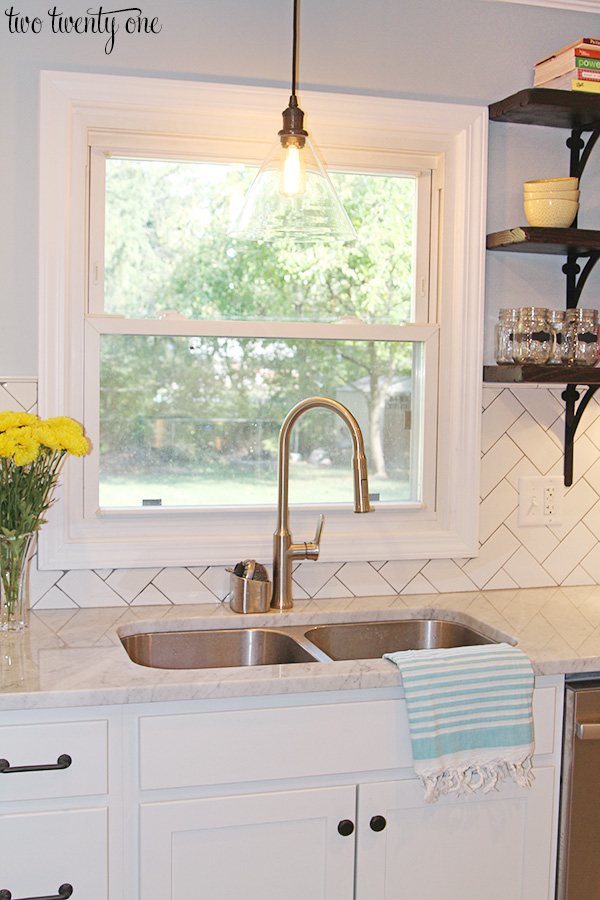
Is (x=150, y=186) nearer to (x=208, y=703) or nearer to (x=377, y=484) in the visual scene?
(x=377, y=484)

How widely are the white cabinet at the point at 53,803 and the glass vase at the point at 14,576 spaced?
13.4 inches

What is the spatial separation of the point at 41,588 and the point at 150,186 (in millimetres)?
1043

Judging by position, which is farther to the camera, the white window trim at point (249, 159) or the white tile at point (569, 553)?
the white tile at point (569, 553)

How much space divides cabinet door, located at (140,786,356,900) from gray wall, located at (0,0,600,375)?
1.09 m

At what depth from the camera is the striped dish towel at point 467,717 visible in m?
1.65

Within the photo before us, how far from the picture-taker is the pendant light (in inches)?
62.7

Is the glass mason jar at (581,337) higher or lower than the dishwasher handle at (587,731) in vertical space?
higher

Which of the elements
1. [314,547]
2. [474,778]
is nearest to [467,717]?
[474,778]

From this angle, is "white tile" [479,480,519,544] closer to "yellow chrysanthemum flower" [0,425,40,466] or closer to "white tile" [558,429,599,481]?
"white tile" [558,429,599,481]

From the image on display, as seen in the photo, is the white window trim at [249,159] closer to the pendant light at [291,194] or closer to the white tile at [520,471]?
the white tile at [520,471]

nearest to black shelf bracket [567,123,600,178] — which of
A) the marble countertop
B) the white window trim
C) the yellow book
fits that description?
the yellow book

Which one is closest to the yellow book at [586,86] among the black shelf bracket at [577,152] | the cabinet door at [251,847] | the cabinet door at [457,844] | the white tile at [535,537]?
the black shelf bracket at [577,152]

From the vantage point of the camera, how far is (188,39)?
2080 mm

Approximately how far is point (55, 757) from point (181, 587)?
660 mm
